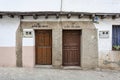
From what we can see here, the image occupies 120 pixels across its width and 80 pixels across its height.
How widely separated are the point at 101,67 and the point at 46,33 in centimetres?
365

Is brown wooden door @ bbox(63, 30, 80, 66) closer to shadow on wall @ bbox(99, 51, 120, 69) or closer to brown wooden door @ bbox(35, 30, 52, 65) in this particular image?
brown wooden door @ bbox(35, 30, 52, 65)

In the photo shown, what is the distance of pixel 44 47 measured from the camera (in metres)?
12.6

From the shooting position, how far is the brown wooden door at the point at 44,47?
495 inches

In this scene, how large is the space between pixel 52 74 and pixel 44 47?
227cm

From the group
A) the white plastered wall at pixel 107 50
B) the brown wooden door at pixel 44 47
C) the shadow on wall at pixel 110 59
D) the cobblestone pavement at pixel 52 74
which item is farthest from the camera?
the brown wooden door at pixel 44 47

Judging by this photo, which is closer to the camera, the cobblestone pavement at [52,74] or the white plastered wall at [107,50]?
the cobblestone pavement at [52,74]

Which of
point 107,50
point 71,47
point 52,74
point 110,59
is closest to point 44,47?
point 71,47

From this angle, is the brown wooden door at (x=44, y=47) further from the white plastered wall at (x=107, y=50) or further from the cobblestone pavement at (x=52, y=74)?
the white plastered wall at (x=107, y=50)

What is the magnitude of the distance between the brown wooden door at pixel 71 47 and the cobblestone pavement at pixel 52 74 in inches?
37.1

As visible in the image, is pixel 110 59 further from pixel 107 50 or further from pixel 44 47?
pixel 44 47

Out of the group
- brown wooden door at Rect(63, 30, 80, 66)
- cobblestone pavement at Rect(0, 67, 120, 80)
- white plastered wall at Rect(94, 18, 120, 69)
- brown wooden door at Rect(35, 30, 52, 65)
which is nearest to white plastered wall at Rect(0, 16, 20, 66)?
cobblestone pavement at Rect(0, 67, 120, 80)

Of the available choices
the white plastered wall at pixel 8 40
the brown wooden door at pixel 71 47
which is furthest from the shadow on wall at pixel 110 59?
the white plastered wall at pixel 8 40

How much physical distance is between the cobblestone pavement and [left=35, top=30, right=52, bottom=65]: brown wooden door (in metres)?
0.82
